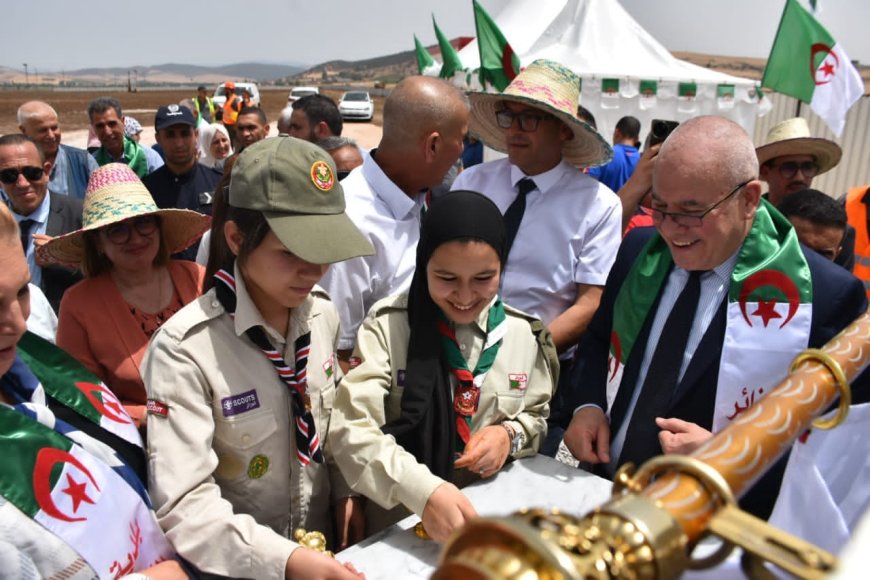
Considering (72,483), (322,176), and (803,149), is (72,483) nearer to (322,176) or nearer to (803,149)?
(322,176)

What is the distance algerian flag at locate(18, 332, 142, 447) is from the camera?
5.03ft

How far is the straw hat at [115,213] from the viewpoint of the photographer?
8.07 feet

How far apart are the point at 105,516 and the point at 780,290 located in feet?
6.23

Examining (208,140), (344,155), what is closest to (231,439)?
(344,155)

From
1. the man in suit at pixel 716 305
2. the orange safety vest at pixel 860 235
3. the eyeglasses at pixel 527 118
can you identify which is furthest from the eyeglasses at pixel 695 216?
the orange safety vest at pixel 860 235

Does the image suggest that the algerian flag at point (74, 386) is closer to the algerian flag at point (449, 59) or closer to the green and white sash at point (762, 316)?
the green and white sash at point (762, 316)

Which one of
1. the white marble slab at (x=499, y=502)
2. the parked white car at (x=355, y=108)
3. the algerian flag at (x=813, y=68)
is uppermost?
the parked white car at (x=355, y=108)

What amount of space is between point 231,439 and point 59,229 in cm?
277

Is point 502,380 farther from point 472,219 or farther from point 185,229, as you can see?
point 185,229

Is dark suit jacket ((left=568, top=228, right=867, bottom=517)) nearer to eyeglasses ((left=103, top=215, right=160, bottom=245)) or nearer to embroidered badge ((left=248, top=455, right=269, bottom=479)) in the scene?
embroidered badge ((left=248, top=455, right=269, bottom=479))

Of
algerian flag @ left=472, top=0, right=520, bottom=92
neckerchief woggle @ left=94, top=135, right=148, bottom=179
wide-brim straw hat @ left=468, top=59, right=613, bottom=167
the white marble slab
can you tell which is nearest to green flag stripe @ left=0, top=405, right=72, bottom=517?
the white marble slab

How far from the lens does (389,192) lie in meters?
2.63

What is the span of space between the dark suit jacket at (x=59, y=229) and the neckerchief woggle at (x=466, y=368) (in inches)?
92.7

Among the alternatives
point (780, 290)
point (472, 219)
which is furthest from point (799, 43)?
point (472, 219)
